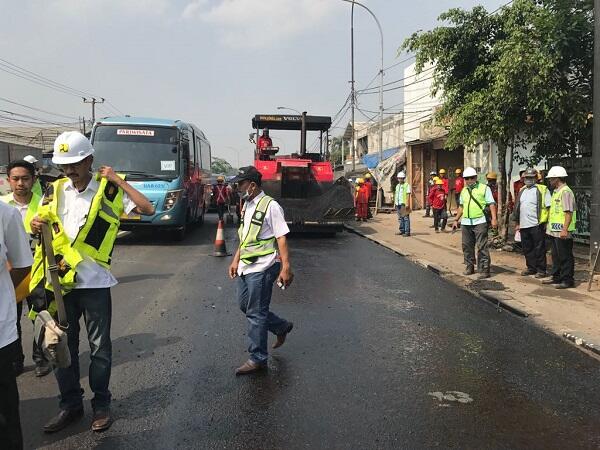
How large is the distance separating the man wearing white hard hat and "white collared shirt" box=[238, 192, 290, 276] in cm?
121

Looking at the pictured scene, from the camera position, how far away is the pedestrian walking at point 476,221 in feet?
29.6

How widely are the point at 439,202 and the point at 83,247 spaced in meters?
13.6

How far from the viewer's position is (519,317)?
21.6ft

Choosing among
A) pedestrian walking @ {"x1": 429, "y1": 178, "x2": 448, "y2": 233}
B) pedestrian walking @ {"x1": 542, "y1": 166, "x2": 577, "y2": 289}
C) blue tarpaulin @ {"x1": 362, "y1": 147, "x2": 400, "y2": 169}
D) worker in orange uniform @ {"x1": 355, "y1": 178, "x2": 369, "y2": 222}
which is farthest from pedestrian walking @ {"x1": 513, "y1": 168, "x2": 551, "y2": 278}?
blue tarpaulin @ {"x1": 362, "y1": 147, "x2": 400, "y2": 169}

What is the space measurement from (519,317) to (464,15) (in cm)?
718

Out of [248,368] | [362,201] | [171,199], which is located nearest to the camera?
[248,368]

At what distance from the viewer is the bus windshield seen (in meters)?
12.7

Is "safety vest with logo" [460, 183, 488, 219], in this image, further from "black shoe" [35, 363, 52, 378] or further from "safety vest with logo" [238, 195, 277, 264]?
"black shoe" [35, 363, 52, 378]

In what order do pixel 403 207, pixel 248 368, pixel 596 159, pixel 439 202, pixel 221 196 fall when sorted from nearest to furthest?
pixel 248 368
pixel 596 159
pixel 403 207
pixel 439 202
pixel 221 196

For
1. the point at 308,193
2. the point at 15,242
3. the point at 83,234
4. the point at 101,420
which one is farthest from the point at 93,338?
the point at 308,193

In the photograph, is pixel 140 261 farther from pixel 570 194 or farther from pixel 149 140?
pixel 570 194

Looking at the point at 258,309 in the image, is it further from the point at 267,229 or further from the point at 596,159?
the point at 596,159

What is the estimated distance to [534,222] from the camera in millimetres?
9016

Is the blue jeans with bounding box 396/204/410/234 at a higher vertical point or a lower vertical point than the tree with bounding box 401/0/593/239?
lower
